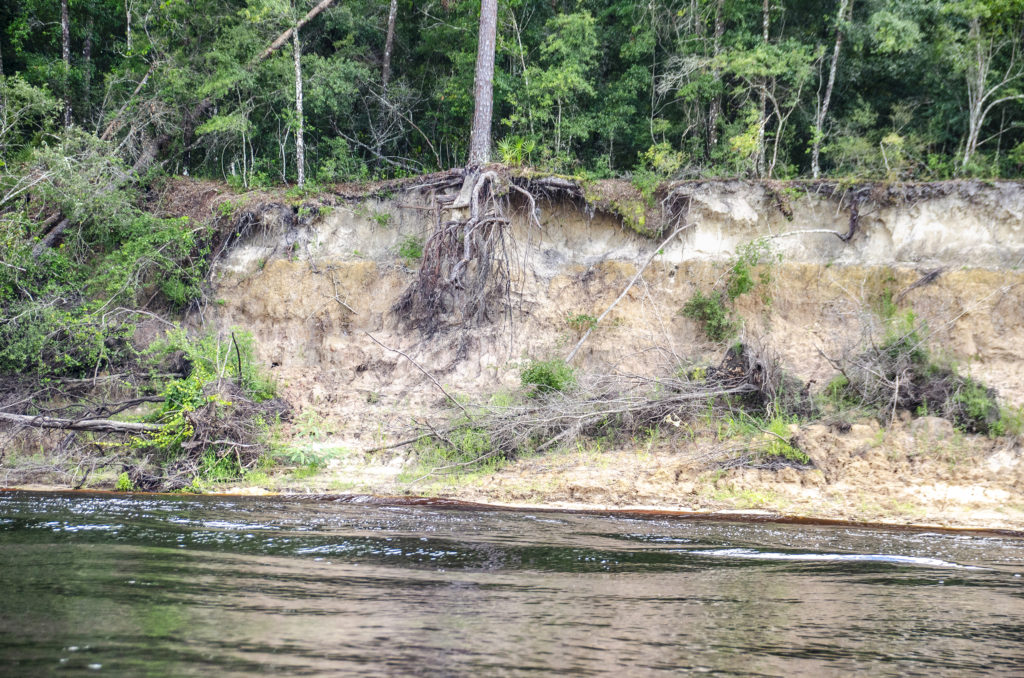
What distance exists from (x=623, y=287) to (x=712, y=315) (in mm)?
1967

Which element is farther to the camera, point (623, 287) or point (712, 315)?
point (623, 287)

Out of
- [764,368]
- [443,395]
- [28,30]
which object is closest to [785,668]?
[764,368]


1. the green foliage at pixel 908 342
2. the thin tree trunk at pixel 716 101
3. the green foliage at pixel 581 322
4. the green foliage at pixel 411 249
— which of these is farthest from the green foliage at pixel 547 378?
the thin tree trunk at pixel 716 101

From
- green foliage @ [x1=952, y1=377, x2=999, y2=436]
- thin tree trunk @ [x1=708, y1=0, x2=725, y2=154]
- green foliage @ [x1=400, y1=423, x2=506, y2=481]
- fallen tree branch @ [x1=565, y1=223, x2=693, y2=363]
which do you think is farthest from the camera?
thin tree trunk @ [x1=708, y1=0, x2=725, y2=154]

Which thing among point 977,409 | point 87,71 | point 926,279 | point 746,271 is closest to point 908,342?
point 977,409

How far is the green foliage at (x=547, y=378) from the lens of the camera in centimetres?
1333

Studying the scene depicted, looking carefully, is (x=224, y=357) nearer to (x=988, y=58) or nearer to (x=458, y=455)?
(x=458, y=455)

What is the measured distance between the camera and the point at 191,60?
1867cm

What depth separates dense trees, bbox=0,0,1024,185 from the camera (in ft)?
51.8

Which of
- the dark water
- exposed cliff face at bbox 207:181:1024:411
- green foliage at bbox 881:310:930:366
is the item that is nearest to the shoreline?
the dark water

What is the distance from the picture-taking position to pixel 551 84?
17188 mm

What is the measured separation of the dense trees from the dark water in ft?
33.1

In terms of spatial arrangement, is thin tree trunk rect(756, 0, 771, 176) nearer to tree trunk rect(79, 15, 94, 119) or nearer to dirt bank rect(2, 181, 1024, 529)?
dirt bank rect(2, 181, 1024, 529)

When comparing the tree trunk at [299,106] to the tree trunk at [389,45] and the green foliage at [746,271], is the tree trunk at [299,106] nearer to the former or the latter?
the tree trunk at [389,45]
